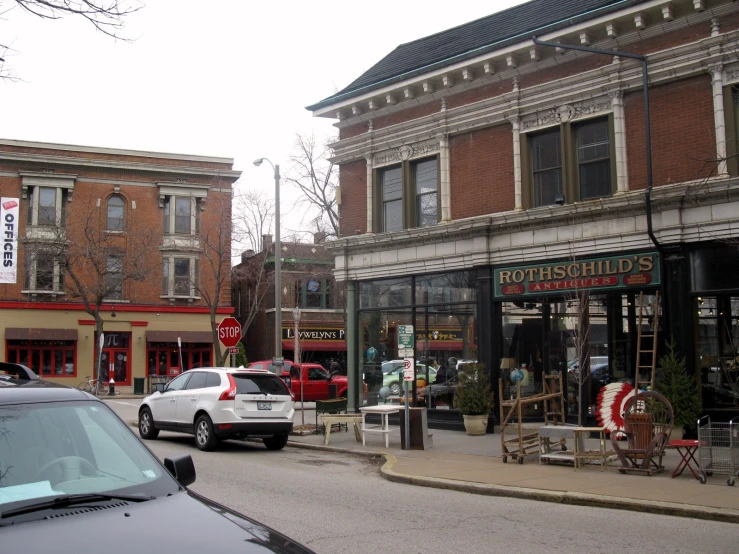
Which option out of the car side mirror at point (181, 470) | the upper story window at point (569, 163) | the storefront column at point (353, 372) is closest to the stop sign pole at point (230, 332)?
the storefront column at point (353, 372)

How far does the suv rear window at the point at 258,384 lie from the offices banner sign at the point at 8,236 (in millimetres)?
27997

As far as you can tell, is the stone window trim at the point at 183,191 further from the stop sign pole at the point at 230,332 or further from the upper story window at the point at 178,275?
the stop sign pole at the point at 230,332

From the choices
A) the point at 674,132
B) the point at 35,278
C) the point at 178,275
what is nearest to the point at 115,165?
the point at 178,275

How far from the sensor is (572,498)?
10336 mm

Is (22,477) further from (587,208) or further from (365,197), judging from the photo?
(365,197)

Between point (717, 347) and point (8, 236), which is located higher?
point (8, 236)

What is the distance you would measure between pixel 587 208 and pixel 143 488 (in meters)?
14.0

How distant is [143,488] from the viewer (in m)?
4.30

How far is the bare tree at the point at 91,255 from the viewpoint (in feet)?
134

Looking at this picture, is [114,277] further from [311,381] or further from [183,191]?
[311,381]

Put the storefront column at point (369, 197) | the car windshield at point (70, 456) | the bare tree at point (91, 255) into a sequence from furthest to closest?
1. the bare tree at point (91, 255)
2. the storefront column at point (369, 197)
3. the car windshield at point (70, 456)

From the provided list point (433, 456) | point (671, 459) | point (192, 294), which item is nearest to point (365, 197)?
point (433, 456)

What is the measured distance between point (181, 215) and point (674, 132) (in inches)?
1343

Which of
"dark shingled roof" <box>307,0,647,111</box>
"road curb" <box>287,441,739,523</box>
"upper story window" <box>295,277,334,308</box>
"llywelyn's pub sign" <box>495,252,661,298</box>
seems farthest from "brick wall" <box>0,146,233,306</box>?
"road curb" <box>287,441,739,523</box>
